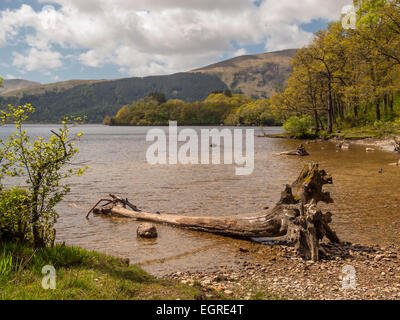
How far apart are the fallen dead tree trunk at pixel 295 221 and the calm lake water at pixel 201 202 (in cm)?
53

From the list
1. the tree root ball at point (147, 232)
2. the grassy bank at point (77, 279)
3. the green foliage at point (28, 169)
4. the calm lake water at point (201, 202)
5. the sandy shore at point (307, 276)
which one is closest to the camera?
the grassy bank at point (77, 279)

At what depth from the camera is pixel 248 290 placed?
26.4ft

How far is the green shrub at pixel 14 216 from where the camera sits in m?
7.98

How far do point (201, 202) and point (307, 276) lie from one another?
35.2 ft

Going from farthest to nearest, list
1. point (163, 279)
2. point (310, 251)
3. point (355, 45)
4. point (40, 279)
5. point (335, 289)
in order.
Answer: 1. point (355, 45)
2. point (310, 251)
3. point (163, 279)
4. point (335, 289)
5. point (40, 279)

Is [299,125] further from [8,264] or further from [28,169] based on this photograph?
[8,264]

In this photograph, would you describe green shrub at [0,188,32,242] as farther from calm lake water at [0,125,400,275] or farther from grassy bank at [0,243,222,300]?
calm lake water at [0,125,400,275]

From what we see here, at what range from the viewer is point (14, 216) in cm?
802

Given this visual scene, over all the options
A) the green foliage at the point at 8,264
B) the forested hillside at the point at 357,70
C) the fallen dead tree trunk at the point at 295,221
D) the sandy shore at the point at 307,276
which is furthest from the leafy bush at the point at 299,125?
the green foliage at the point at 8,264

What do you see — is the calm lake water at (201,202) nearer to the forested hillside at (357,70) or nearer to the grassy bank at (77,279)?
the grassy bank at (77,279)
